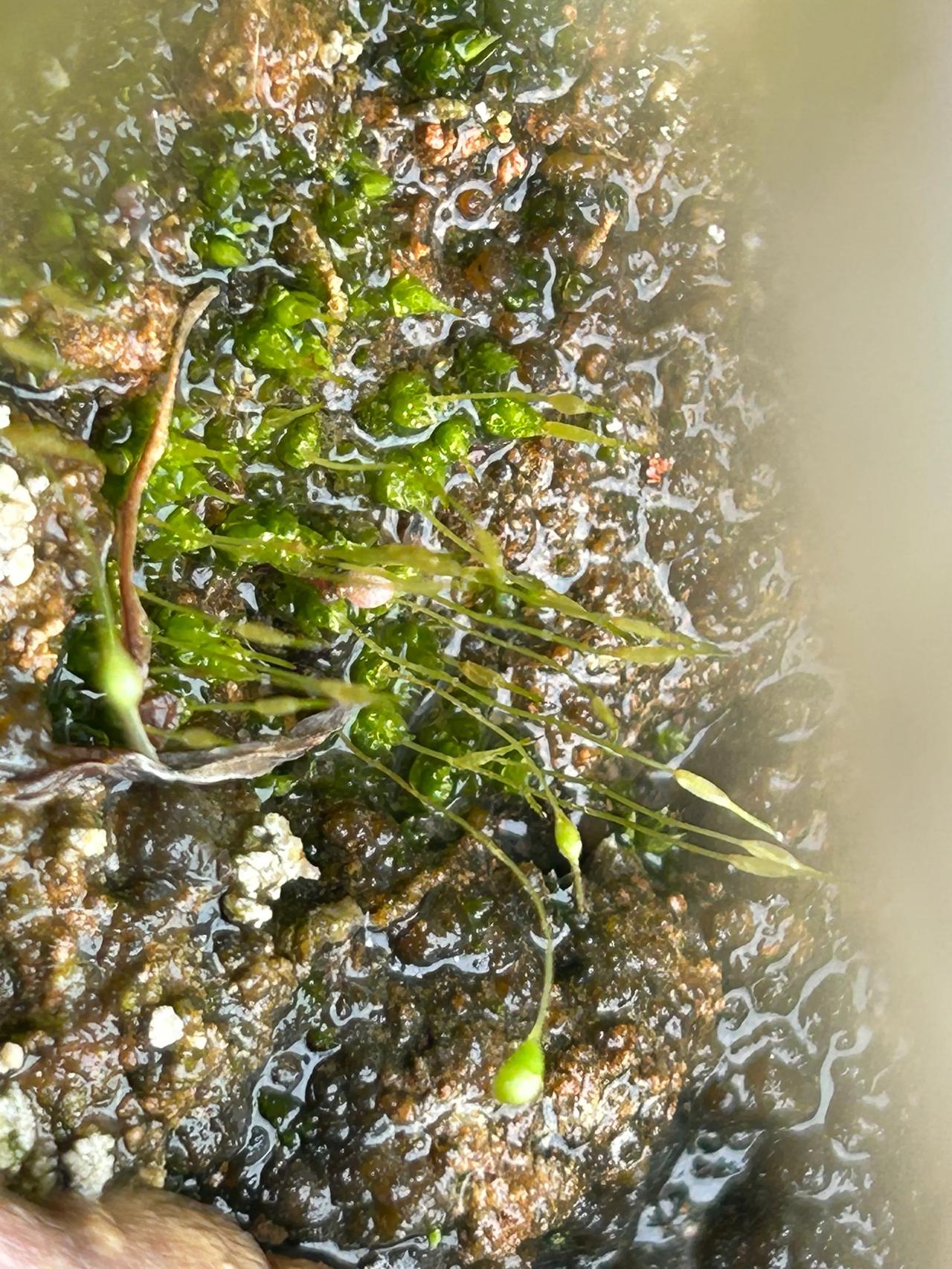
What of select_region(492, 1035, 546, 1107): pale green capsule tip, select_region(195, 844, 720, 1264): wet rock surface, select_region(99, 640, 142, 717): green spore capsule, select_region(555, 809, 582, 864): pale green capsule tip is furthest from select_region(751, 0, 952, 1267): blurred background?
select_region(99, 640, 142, 717): green spore capsule

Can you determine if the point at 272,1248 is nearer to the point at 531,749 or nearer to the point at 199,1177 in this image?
the point at 199,1177

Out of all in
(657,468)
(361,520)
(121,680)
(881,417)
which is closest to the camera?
(121,680)

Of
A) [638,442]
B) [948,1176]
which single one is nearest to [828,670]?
[638,442]

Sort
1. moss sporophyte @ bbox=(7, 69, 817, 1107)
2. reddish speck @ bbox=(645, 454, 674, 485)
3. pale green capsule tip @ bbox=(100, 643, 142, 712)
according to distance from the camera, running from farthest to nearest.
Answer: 1. reddish speck @ bbox=(645, 454, 674, 485)
2. moss sporophyte @ bbox=(7, 69, 817, 1107)
3. pale green capsule tip @ bbox=(100, 643, 142, 712)

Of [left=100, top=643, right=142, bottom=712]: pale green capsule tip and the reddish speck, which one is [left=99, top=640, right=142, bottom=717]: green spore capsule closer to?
[left=100, top=643, right=142, bottom=712]: pale green capsule tip

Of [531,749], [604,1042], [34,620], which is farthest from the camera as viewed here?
[531,749]

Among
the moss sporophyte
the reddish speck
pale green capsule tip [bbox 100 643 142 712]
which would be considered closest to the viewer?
pale green capsule tip [bbox 100 643 142 712]

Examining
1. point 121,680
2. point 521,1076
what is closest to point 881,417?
point 521,1076

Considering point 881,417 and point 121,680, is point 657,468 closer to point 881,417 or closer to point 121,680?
point 881,417
